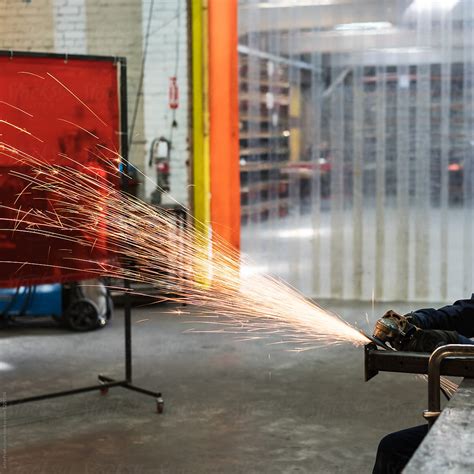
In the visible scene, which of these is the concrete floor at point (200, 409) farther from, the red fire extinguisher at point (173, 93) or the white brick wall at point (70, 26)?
the white brick wall at point (70, 26)

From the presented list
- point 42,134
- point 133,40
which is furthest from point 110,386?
point 133,40

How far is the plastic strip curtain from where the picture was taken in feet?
26.0

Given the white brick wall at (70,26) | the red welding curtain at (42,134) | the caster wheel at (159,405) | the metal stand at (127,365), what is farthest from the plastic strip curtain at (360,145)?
the caster wheel at (159,405)

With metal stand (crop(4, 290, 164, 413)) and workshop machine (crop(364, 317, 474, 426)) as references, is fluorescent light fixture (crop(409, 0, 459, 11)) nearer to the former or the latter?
metal stand (crop(4, 290, 164, 413))

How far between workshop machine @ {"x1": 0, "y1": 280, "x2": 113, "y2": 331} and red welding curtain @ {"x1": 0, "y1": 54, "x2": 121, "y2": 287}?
82.9 inches

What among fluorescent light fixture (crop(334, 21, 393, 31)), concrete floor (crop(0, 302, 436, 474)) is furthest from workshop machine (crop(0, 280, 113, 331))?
fluorescent light fixture (crop(334, 21, 393, 31))

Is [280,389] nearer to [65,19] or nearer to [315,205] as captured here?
[315,205]

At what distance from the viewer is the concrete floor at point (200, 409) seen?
4.27 m

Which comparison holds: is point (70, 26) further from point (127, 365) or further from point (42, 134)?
point (127, 365)

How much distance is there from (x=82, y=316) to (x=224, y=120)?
233 cm

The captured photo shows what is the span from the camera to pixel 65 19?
27.1 ft

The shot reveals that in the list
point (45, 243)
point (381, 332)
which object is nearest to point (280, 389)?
point (45, 243)

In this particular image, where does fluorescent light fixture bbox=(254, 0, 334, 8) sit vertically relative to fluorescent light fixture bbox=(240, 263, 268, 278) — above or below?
above

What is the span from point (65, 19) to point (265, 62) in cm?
184
